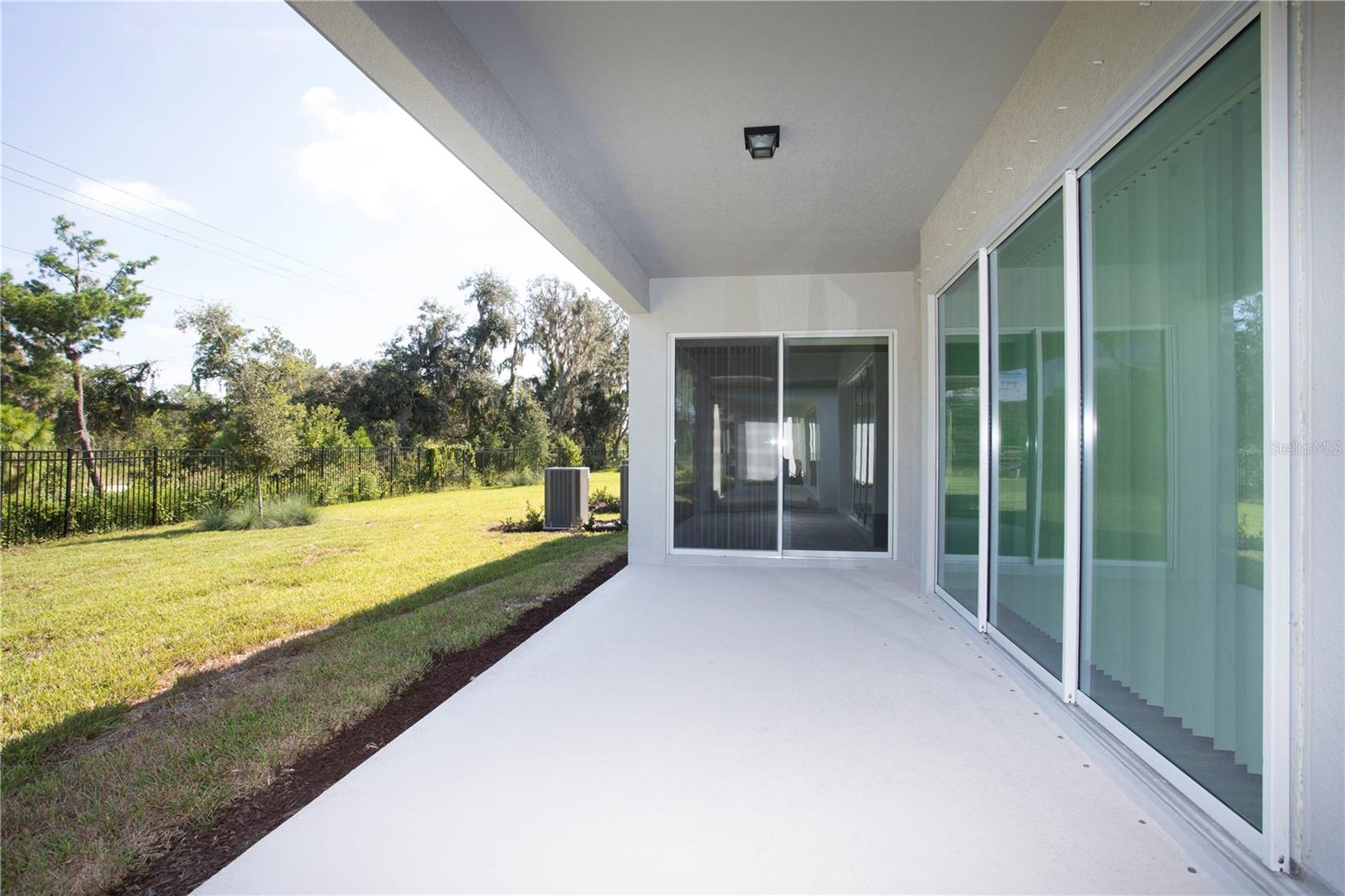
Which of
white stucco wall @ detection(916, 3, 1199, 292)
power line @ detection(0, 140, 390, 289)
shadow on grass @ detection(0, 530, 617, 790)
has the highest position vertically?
power line @ detection(0, 140, 390, 289)

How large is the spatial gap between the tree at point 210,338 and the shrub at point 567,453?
31.9 feet

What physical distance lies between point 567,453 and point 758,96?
15.1 m

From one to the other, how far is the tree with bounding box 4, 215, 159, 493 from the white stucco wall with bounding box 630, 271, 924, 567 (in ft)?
51.2

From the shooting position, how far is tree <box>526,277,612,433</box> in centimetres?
2262

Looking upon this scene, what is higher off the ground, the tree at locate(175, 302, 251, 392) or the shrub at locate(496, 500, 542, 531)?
the tree at locate(175, 302, 251, 392)

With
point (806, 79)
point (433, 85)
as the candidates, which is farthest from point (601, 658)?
point (806, 79)

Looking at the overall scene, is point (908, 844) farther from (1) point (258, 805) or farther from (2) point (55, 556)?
(2) point (55, 556)

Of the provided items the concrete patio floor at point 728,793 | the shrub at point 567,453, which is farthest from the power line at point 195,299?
the concrete patio floor at point 728,793

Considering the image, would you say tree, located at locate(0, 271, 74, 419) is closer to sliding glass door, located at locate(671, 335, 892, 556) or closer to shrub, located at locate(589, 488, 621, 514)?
shrub, located at locate(589, 488, 621, 514)

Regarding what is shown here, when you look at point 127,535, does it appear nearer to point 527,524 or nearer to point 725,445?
point 527,524

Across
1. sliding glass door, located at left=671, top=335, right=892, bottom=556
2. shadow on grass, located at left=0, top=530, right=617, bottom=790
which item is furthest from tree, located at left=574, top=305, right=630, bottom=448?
sliding glass door, located at left=671, top=335, right=892, bottom=556

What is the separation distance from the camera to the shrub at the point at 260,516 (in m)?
9.90

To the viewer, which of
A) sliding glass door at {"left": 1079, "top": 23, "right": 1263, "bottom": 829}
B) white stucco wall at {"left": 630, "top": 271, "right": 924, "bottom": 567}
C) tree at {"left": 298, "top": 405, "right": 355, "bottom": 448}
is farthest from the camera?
tree at {"left": 298, "top": 405, "right": 355, "bottom": 448}

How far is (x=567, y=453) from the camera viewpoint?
17.8 metres
